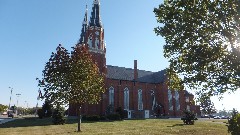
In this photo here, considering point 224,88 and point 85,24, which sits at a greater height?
point 85,24

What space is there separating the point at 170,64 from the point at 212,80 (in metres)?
3.06

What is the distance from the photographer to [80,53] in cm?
2952

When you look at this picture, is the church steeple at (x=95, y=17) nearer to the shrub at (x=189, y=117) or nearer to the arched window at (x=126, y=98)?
the arched window at (x=126, y=98)

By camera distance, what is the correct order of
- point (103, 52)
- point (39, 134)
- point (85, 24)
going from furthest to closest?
point (85, 24) < point (103, 52) < point (39, 134)

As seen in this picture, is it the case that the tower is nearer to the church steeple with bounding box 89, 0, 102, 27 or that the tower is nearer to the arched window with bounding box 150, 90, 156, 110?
the church steeple with bounding box 89, 0, 102, 27

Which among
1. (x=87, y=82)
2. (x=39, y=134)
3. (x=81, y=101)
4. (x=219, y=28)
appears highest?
(x=219, y=28)

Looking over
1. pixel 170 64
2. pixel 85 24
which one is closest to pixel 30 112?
pixel 85 24

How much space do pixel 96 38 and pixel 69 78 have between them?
37458 millimetres

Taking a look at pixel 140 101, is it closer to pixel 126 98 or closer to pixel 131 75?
pixel 126 98

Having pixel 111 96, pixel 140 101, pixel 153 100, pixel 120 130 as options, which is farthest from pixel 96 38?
pixel 120 130

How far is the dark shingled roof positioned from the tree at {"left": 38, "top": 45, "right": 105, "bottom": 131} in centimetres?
3814

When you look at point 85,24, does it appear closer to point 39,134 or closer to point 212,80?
point 39,134

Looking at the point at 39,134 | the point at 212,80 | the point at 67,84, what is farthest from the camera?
the point at 67,84

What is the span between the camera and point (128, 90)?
69.6 metres
